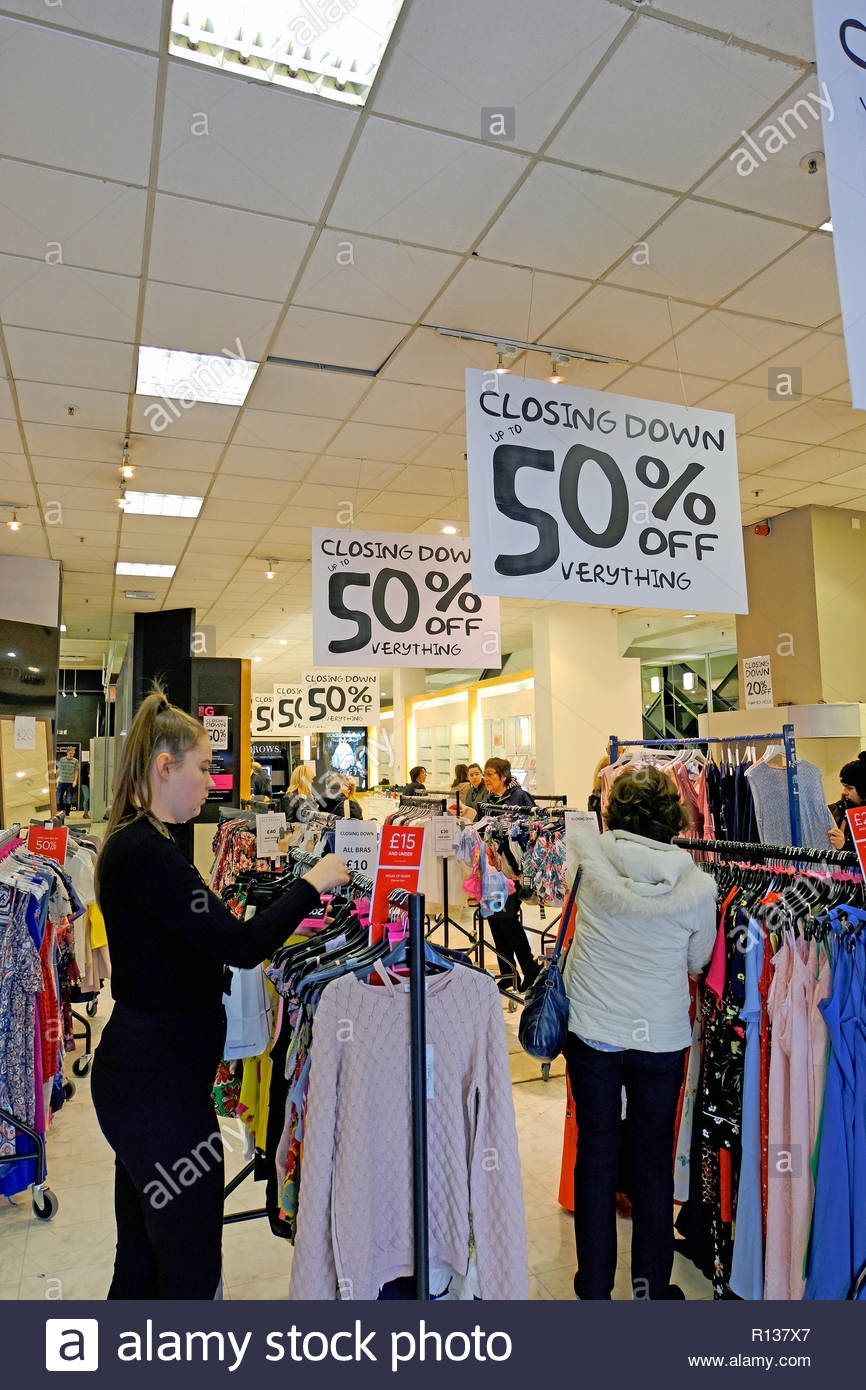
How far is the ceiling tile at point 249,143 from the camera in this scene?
2.81 meters

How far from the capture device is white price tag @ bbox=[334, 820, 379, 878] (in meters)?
2.28

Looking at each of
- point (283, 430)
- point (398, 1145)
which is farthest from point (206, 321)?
point (398, 1145)

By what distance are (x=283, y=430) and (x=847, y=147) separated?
4.47 metres

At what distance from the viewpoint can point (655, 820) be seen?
96.5 inches

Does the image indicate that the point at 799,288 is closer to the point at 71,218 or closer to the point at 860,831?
the point at 860,831

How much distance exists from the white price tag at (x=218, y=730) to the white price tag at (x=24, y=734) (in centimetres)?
336

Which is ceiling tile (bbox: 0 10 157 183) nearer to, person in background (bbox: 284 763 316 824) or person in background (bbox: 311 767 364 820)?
person in background (bbox: 284 763 316 824)

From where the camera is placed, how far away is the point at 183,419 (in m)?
5.37

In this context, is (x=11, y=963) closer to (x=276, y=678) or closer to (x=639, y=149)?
(x=639, y=149)

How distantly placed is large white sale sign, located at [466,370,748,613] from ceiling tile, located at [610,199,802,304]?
68 centimetres

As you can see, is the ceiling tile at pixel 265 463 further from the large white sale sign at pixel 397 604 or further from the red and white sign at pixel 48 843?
the red and white sign at pixel 48 843

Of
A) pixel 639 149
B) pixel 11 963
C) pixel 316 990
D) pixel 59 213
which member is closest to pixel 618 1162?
pixel 316 990

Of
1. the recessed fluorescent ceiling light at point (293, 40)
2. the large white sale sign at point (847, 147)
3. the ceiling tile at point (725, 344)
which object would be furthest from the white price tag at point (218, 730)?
the large white sale sign at point (847, 147)

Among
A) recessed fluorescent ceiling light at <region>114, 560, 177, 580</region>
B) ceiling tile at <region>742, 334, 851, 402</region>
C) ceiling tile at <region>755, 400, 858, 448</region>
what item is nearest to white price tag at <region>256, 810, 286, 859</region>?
ceiling tile at <region>742, 334, 851, 402</region>
